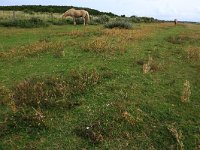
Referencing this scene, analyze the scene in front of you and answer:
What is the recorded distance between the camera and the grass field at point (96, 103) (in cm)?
963

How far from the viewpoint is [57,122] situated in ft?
33.5

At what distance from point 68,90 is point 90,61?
474cm

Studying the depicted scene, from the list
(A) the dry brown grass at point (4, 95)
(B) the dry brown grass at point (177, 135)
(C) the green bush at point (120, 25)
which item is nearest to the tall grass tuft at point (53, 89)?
(A) the dry brown grass at point (4, 95)

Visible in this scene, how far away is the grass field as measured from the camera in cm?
963

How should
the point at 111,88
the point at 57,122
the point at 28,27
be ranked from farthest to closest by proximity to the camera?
the point at 28,27 < the point at 111,88 < the point at 57,122

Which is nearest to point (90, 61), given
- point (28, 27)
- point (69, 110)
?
point (69, 110)

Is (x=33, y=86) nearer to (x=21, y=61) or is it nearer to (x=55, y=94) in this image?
(x=55, y=94)

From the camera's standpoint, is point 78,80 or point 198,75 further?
point 198,75

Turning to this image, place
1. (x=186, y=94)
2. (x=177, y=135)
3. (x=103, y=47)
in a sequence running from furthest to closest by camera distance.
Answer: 1. (x=103, y=47)
2. (x=186, y=94)
3. (x=177, y=135)

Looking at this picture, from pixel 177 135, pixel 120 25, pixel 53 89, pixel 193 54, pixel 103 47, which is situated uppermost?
pixel 120 25

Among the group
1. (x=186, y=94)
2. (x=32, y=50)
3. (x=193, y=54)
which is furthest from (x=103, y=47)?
(x=186, y=94)

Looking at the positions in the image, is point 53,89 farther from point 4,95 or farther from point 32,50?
point 32,50

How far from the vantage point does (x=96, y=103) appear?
11453 mm

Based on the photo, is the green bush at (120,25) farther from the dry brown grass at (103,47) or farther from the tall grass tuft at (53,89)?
the tall grass tuft at (53,89)
